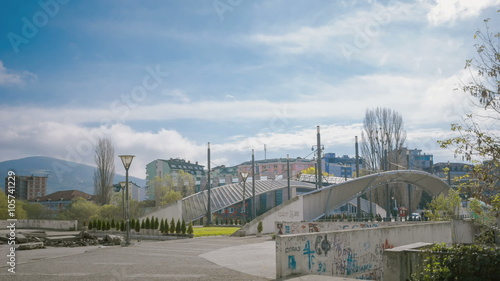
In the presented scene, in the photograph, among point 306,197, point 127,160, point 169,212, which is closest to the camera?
point 127,160

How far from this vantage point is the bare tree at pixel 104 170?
57.9 metres

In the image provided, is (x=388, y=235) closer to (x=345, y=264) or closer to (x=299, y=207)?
(x=345, y=264)

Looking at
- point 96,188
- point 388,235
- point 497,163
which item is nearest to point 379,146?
point 96,188

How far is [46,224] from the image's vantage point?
145ft

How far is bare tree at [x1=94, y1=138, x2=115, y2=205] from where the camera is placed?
190 ft

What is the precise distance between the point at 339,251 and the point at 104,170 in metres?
50.9

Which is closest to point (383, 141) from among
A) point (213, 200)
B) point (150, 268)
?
point (213, 200)

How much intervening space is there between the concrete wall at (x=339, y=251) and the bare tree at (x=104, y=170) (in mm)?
48810

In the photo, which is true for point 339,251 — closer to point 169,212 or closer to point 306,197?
point 306,197

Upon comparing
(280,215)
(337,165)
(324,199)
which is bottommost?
(280,215)

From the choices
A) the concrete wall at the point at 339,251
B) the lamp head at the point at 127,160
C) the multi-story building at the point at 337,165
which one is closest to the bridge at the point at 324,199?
the lamp head at the point at 127,160

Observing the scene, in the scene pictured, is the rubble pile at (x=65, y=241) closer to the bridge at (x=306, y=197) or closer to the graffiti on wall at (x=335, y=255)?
the bridge at (x=306, y=197)

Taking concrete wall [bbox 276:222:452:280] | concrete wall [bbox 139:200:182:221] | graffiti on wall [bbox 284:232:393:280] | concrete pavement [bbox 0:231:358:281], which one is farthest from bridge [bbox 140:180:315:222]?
graffiti on wall [bbox 284:232:393:280]

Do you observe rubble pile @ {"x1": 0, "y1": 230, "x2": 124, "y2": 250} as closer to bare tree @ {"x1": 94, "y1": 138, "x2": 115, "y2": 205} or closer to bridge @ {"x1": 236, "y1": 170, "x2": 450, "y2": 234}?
bridge @ {"x1": 236, "y1": 170, "x2": 450, "y2": 234}
